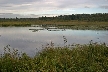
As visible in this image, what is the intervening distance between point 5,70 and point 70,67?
9.18 feet

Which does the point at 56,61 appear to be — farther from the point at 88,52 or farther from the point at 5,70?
the point at 88,52

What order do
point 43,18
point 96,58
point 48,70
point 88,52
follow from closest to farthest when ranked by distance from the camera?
1. point 48,70
2. point 96,58
3. point 88,52
4. point 43,18

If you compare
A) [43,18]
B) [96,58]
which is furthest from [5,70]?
[43,18]

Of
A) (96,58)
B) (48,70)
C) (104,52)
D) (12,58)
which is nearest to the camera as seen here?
(48,70)

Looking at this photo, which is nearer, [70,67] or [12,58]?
[70,67]

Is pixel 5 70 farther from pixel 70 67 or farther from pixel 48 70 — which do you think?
pixel 70 67

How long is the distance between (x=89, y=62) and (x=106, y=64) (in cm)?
93

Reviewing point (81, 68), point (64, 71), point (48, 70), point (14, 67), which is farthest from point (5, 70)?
point (81, 68)

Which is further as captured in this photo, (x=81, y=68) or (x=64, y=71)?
(x=81, y=68)

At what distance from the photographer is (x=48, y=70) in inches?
340

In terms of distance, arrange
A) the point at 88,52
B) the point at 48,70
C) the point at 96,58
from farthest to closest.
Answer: the point at 88,52
the point at 96,58
the point at 48,70

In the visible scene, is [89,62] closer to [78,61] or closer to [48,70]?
[78,61]

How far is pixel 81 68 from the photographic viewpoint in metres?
9.59

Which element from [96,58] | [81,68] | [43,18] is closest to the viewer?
[81,68]
